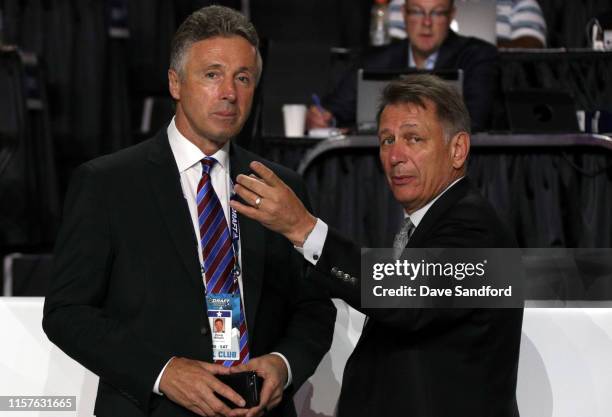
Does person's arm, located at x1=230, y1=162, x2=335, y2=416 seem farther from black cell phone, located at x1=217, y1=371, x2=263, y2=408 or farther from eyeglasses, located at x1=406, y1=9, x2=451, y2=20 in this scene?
eyeglasses, located at x1=406, y1=9, x2=451, y2=20

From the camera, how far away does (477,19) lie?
545 centimetres

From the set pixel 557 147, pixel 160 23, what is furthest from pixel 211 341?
pixel 160 23

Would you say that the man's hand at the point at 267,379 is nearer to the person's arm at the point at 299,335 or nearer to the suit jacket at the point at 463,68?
the person's arm at the point at 299,335

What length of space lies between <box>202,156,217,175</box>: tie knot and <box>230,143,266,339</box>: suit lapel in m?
0.05

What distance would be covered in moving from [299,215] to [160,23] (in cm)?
535

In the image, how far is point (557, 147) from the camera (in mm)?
4469

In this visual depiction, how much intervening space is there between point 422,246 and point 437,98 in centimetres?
30

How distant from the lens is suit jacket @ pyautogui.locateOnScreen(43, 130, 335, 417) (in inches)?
70.6

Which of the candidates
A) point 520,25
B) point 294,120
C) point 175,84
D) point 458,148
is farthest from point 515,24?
point 175,84

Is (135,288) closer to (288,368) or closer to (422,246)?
(288,368)

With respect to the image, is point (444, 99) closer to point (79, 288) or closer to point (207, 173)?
point (207, 173)

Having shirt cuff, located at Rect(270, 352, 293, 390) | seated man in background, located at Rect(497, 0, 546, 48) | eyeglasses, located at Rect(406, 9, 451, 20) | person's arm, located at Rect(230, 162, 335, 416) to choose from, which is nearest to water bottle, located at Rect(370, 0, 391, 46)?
seated man in background, located at Rect(497, 0, 546, 48)

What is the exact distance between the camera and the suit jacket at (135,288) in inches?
70.6

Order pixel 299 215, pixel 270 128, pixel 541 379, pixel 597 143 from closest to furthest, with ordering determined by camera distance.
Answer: pixel 299 215 < pixel 541 379 < pixel 597 143 < pixel 270 128
